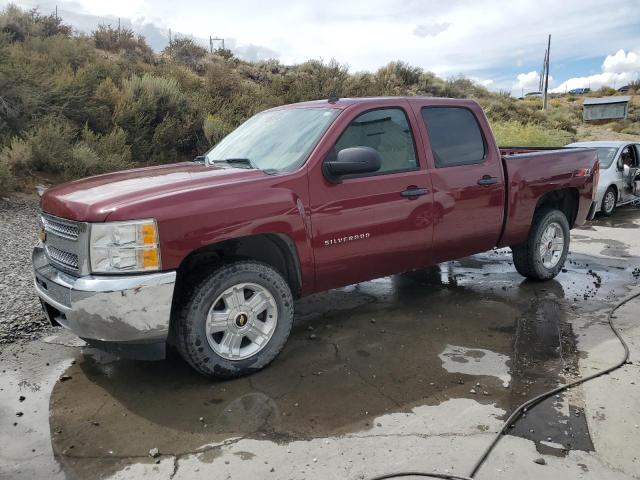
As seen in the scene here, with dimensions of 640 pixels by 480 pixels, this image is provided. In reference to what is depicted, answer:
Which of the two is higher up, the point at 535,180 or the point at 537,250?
the point at 535,180

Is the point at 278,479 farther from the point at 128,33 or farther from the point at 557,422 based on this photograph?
the point at 128,33

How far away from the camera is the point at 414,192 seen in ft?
15.4

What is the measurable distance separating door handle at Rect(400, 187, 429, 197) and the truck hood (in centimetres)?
124

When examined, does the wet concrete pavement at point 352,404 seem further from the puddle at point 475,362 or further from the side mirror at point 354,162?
the side mirror at point 354,162

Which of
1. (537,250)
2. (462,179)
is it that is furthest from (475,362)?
(537,250)

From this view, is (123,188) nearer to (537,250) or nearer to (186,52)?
(537,250)

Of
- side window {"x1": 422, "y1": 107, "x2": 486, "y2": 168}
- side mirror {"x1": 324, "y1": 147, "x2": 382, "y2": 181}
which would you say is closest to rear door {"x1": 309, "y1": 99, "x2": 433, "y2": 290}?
side mirror {"x1": 324, "y1": 147, "x2": 382, "y2": 181}

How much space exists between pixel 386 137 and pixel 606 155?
9.13 m

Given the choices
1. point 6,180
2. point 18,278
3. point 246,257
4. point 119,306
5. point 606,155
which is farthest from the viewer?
point 606,155

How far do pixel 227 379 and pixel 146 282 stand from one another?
97cm

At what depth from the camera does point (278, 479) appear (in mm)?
2883

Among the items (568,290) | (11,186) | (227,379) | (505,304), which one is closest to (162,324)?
(227,379)


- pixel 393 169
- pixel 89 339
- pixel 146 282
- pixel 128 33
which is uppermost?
pixel 128 33

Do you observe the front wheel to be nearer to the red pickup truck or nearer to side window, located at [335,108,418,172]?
the red pickup truck
